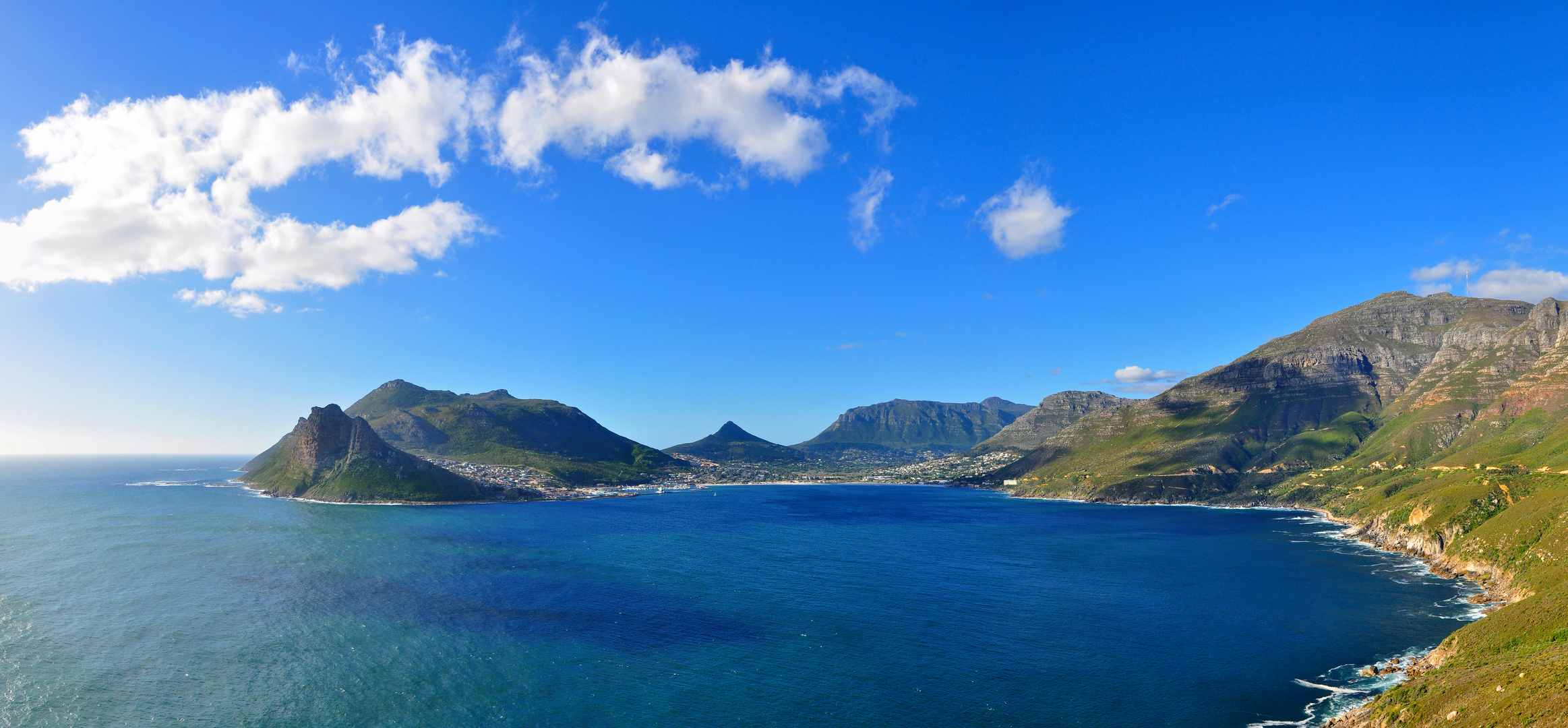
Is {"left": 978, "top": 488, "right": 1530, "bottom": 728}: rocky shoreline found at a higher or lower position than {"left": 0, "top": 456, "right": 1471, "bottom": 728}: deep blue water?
higher

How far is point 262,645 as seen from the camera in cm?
8094

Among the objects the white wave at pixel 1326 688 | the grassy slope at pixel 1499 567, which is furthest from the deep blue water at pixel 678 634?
the grassy slope at pixel 1499 567

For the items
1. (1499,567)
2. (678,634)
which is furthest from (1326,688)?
(1499,567)

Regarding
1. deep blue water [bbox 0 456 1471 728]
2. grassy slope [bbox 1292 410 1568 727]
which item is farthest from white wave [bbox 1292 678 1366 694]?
grassy slope [bbox 1292 410 1568 727]

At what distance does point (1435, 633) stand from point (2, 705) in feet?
551

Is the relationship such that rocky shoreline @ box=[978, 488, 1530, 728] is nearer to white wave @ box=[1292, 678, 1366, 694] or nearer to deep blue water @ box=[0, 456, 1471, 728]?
white wave @ box=[1292, 678, 1366, 694]

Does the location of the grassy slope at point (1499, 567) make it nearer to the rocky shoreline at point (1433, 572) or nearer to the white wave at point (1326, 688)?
the rocky shoreline at point (1433, 572)

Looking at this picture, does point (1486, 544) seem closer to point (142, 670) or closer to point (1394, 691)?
point (1394, 691)

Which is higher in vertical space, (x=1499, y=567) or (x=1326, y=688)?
(x=1499, y=567)

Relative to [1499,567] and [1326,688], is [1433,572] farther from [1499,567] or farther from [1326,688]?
[1326,688]

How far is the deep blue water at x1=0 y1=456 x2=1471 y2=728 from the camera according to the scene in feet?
209

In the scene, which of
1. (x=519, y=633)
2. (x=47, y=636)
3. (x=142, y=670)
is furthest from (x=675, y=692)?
(x=47, y=636)

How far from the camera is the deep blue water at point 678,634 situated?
6378 cm

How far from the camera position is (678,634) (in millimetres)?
87375
